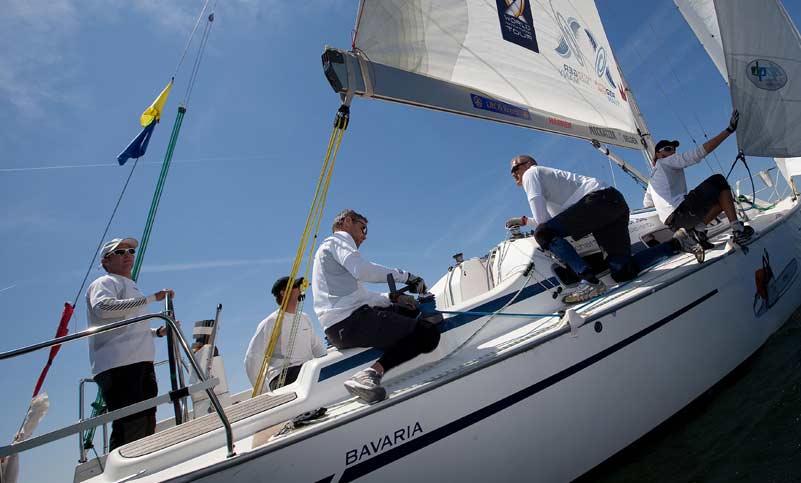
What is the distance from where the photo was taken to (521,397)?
2.29 meters

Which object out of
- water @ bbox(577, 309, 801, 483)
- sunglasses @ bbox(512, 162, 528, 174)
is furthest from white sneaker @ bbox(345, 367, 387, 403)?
sunglasses @ bbox(512, 162, 528, 174)

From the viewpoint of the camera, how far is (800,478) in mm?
2150

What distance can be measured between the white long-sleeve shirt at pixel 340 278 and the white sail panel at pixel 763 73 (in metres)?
4.77

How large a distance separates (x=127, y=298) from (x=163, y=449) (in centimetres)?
146

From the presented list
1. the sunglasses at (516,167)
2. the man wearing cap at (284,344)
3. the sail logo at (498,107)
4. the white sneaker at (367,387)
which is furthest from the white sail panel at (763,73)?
the man wearing cap at (284,344)

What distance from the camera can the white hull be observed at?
6.20 feet

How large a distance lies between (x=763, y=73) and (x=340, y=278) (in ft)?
19.5

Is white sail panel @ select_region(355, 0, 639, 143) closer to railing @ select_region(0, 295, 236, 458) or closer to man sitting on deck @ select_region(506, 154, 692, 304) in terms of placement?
man sitting on deck @ select_region(506, 154, 692, 304)

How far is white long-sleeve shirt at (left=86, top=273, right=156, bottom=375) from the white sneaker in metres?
1.76

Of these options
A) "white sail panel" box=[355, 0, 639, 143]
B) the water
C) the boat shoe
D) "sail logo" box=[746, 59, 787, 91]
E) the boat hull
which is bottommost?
the water

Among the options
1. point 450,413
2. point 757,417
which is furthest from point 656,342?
point 450,413

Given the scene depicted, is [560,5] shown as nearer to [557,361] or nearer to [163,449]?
[557,361]

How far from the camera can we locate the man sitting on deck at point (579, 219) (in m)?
3.24

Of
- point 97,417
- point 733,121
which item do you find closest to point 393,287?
point 97,417
